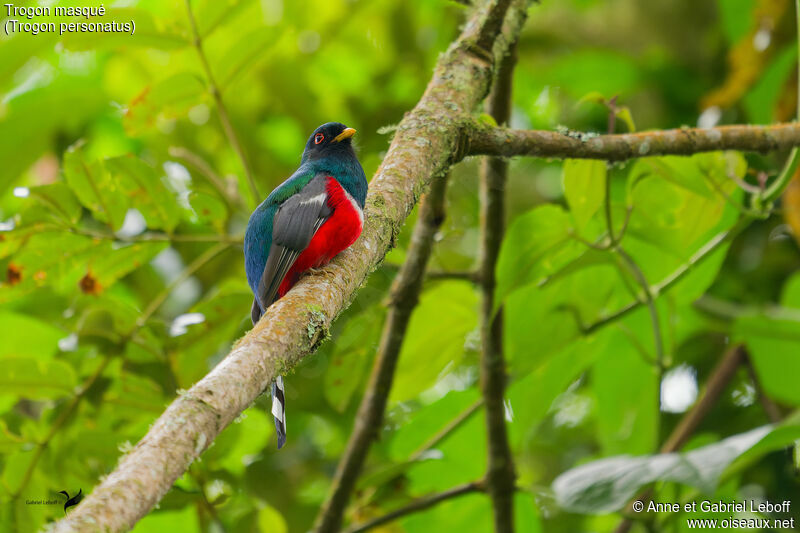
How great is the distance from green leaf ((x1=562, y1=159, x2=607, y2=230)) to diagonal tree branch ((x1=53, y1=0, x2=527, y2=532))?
390mm

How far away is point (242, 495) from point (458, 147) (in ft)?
6.45

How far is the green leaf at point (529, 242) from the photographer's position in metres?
2.56

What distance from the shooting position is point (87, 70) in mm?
5422

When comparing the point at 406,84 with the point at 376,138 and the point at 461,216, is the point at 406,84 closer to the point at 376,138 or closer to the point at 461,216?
the point at 376,138

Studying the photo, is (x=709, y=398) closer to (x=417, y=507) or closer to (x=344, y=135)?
(x=417, y=507)

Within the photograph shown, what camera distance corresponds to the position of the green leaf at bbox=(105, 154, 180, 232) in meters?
2.91

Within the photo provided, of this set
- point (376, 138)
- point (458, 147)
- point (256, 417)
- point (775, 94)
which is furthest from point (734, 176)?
point (376, 138)

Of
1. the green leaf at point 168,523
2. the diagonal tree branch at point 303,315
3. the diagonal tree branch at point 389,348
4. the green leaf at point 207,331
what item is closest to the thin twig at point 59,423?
the green leaf at point 207,331

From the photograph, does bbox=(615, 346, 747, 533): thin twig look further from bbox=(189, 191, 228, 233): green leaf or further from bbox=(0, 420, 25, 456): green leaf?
bbox=(0, 420, 25, 456): green leaf

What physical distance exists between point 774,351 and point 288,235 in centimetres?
227

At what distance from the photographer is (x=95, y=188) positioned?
9.39 ft

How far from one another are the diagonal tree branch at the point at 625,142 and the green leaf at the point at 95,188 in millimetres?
1443

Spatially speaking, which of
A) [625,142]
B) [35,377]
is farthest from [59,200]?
[625,142]

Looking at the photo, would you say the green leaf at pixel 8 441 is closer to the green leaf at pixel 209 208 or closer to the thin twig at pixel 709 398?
the green leaf at pixel 209 208
